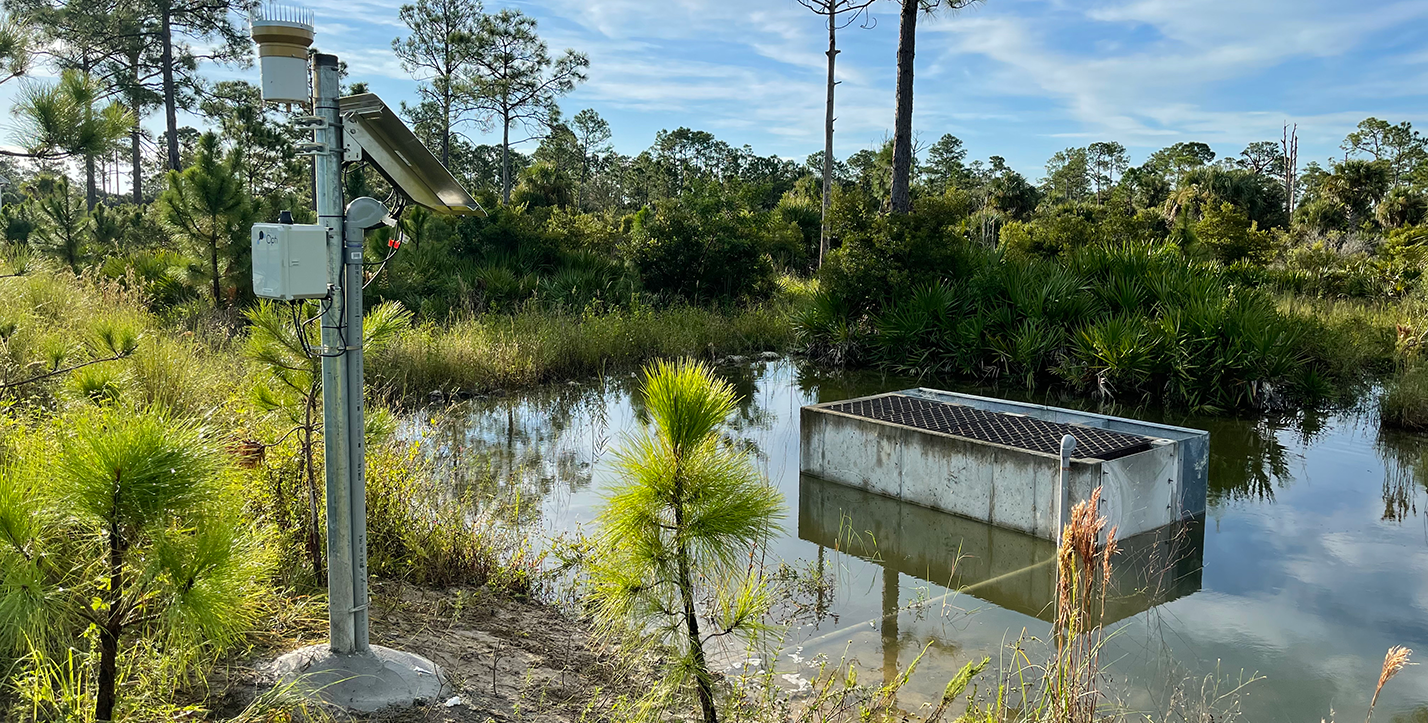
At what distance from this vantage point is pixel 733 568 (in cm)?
313

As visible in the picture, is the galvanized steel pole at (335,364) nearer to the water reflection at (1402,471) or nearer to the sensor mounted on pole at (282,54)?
the sensor mounted on pole at (282,54)

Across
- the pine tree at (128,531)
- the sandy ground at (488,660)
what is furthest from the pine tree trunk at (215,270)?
the pine tree at (128,531)

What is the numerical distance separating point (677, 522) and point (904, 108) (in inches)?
598

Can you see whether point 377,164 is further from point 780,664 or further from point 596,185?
point 596,185

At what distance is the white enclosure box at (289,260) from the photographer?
10.0 ft

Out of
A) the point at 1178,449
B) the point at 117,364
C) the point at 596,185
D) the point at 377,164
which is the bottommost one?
the point at 1178,449

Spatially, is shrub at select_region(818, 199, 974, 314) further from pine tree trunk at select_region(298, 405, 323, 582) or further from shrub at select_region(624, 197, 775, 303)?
pine tree trunk at select_region(298, 405, 323, 582)

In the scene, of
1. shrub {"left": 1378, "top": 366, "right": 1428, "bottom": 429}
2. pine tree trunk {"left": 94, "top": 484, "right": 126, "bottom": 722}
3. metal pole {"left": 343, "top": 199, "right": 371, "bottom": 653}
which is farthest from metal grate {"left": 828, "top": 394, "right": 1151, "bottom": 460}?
pine tree trunk {"left": 94, "top": 484, "right": 126, "bottom": 722}

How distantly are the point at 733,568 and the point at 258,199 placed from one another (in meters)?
13.0

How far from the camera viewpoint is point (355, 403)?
10.9 ft

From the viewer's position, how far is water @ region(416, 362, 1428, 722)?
181 inches

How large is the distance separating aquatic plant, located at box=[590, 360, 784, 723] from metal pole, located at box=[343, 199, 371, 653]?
94 cm

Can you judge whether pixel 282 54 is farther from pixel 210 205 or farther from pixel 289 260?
pixel 210 205

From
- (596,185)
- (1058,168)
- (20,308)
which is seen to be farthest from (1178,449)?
(1058,168)
